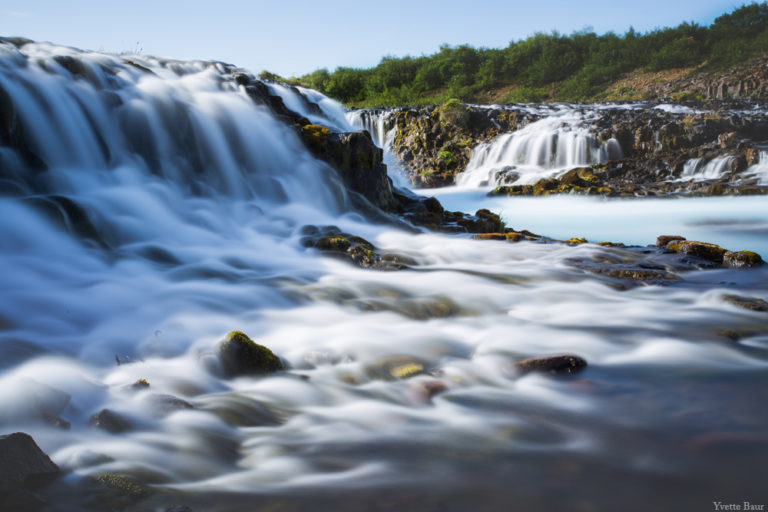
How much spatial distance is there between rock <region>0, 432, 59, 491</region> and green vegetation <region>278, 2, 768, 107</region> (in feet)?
113

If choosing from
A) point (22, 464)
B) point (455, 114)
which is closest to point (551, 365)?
point (22, 464)

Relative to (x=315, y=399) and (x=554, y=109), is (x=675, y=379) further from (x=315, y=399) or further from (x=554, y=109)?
(x=554, y=109)

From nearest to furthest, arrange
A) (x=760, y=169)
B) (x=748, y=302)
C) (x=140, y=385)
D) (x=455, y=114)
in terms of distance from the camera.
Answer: (x=140, y=385) → (x=748, y=302) → (x=760, y=169) → (x=455, y=114)

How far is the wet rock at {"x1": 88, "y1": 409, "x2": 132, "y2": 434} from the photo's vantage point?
2590 mm

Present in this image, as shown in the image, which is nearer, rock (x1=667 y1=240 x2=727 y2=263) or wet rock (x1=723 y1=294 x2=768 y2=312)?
wet rock (x1=723 y1=294 x2=768 y2=312)

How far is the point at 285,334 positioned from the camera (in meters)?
4.17

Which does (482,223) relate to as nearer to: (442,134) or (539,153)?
(539,153)

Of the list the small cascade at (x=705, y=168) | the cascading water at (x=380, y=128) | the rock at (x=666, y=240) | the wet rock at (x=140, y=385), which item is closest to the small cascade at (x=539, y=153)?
the small cascade at (x=705, y=168)

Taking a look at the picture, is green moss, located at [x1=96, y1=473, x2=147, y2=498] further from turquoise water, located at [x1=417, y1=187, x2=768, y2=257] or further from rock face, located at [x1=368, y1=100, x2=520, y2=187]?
rock face, located at [x1=368, y1=100, x2=520, y2=187]

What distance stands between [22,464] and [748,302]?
5374 mm

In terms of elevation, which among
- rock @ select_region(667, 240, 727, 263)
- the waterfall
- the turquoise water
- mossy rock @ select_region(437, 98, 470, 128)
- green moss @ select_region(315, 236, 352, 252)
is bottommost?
the turquoise water

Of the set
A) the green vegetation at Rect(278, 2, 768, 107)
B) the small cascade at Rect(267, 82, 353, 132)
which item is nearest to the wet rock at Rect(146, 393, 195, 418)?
the small cascade at Rect(267, 82, 353, 132)

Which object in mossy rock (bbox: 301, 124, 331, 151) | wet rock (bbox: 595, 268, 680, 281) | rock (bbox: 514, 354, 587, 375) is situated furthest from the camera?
mossy rock (bbox: 301, 124, 331, 151)

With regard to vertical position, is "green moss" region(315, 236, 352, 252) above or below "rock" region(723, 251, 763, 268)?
above
